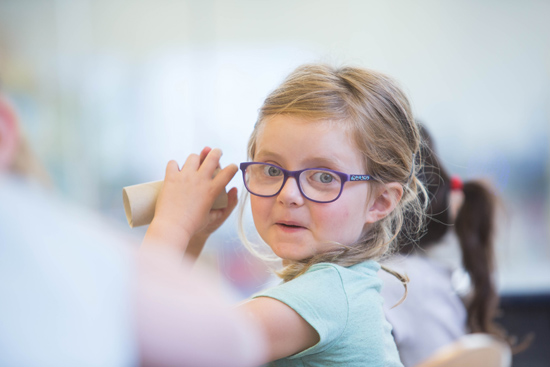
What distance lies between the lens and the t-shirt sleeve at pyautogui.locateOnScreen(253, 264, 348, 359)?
26.9 inches

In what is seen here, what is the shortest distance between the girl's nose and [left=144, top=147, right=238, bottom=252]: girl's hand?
152 mm

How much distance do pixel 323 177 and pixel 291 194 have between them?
0.19 feet

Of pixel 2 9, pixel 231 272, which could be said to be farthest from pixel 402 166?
pixel 2 9

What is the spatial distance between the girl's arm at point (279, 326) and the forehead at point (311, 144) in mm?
228

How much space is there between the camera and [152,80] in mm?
3012

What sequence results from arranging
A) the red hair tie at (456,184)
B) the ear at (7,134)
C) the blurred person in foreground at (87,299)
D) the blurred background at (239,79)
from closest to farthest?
the blurred person in foreground at (87,299) < the ear at (7,134) < the red hair tie at (456,184) < the blurred background at (239,79)

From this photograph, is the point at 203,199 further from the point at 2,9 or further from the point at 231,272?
the point at 2,9

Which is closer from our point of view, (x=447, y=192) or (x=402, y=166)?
(x=402, y=166)

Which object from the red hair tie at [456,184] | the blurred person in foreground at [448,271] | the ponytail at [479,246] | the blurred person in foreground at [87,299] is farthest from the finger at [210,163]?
the ponytail at [479,246]

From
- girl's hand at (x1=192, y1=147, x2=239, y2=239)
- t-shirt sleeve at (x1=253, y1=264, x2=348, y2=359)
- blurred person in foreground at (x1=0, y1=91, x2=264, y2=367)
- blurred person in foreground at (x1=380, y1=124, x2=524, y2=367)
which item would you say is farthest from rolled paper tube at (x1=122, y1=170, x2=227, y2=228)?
blurred person in foreground at (x1=380, y1=124, x2=524, y2=367)

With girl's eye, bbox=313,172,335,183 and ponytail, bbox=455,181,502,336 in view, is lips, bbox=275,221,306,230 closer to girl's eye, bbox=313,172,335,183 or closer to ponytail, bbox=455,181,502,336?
girl's eye, bbox=313,172,335,183

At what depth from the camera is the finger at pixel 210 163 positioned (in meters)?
0.91

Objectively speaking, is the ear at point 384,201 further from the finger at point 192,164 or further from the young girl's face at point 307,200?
the finger at point 192,164

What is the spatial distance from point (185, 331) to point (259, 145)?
612 mm
